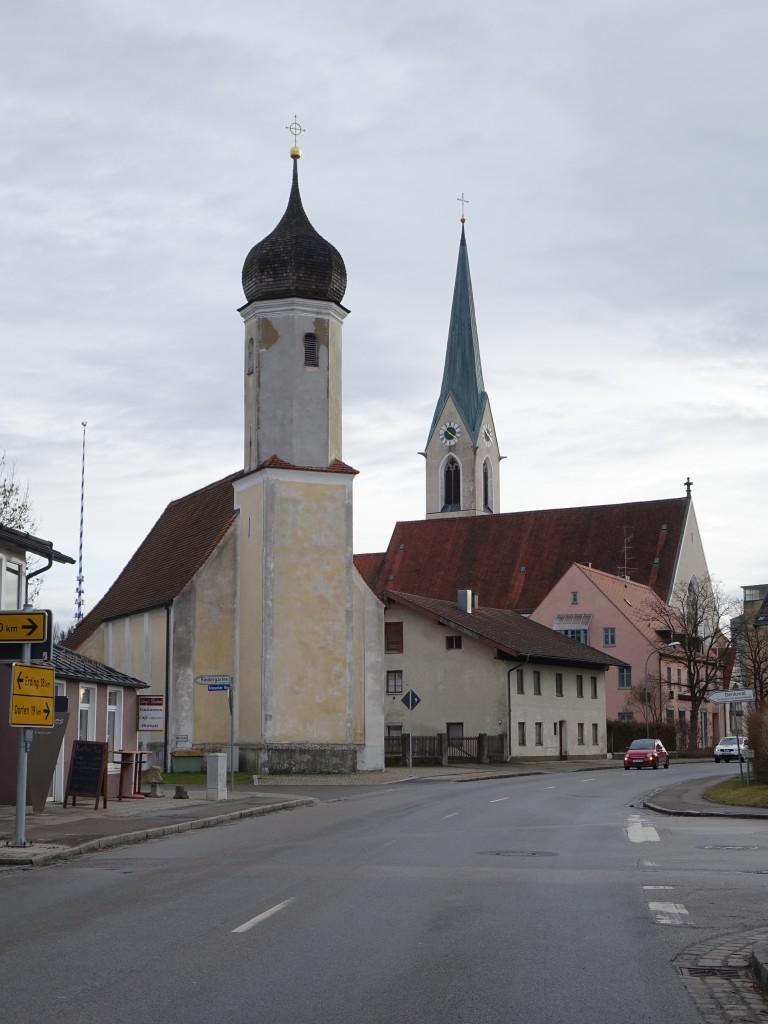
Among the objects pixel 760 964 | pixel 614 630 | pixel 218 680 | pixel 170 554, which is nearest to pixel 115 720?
pixel 218 680

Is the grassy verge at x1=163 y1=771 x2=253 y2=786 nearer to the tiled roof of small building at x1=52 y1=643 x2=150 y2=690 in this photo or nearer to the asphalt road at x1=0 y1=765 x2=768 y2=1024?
the tiled roof of small building at x1=52 y1=643 x2=150 y2=690

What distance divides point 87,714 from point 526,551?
66.6 meters

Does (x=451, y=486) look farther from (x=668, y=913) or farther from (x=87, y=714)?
(x=668, y=913)

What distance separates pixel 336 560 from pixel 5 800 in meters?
20.8

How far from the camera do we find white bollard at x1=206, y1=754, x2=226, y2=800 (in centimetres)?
3034

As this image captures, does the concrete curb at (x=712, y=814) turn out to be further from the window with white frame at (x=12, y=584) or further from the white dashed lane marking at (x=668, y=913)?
the white dashed lane marking at (x=668, y=913)

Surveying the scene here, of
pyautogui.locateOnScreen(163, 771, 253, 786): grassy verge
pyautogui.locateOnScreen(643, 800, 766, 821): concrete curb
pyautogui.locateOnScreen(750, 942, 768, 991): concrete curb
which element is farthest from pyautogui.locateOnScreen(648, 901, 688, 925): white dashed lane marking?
pyautogui.locateOnScreen(163, 771, 253, 786): grassy verge

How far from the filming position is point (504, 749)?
195ft

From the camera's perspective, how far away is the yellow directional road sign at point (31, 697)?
59.5ft

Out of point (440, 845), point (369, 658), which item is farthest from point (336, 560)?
point (440, 845)

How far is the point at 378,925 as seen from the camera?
35.9 ft

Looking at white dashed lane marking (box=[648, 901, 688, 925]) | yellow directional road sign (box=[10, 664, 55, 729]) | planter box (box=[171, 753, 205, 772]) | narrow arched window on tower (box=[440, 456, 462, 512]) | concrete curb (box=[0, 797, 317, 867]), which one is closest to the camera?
white dashed lane marking (box=[648, 901, 688, 925])

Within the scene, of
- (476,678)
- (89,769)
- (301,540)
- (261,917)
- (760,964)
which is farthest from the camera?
(476,678)

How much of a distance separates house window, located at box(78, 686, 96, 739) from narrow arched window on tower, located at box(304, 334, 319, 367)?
58.6 ft
